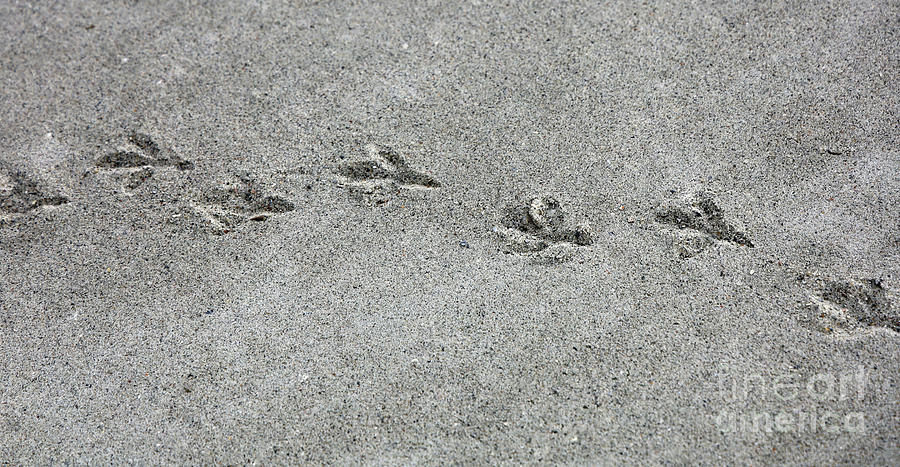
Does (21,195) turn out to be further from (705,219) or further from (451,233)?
(705,219)

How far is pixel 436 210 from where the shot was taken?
2797 millimetres

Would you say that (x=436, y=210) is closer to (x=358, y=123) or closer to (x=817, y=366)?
(x=358, y=123)

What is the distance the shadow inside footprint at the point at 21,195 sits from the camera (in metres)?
2.95

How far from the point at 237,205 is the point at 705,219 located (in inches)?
77.6

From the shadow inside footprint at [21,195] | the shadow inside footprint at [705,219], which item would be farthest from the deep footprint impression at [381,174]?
the shadow inside footprint at [21,195]

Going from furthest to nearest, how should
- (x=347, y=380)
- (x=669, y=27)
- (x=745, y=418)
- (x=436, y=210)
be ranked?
(x=669, y=27)
(x=436, y=210)
(x=347, y=380)
(x=745, y=418)

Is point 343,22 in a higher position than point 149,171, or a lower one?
higher

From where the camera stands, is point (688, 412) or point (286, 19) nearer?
point (688, 412)

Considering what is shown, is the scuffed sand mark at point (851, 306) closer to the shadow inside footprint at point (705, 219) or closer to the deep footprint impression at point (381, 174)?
the shadow inside footprint at point (705, 219)

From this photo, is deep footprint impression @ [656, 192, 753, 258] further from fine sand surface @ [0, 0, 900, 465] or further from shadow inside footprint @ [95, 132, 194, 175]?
shadow inside footprint @ [95, 132, 194, 175]

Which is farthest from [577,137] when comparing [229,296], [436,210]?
[229,296]

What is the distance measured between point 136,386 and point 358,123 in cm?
146

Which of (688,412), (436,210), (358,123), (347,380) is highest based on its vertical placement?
(358,123)

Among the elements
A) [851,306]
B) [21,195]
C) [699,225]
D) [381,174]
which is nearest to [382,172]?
[381,174]
